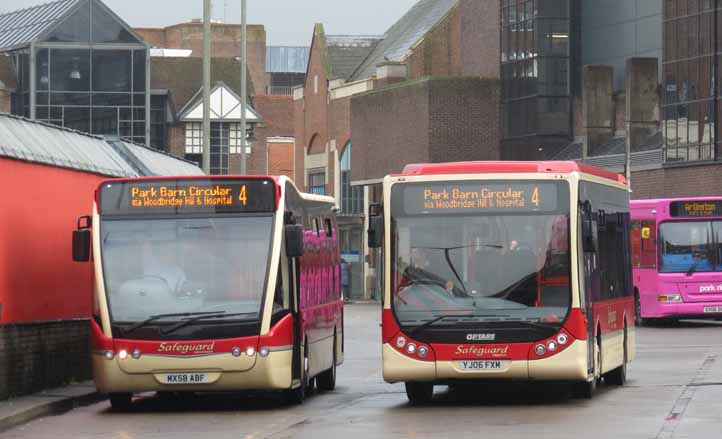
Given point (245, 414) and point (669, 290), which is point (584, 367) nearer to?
point (245, 414)

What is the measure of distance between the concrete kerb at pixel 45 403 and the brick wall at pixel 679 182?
39.4 m

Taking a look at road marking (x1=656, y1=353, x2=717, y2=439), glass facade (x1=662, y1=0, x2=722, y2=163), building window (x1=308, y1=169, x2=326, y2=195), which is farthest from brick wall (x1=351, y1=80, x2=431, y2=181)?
road marking (x1=656, y1=353, x2=717, y2=439)

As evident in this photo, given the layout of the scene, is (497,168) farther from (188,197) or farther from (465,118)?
(465,118)

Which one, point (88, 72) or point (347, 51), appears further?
point (347, 51)

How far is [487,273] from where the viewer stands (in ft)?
60.5

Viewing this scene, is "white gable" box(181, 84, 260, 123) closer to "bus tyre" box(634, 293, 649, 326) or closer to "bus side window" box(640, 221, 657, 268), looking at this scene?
"bus tyre" box(634, 293, 649, 326)

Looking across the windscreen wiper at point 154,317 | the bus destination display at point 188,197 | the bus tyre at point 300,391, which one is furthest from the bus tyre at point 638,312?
the windscreen wiper at point 154,317

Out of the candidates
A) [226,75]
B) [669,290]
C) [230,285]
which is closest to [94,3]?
[226,75]

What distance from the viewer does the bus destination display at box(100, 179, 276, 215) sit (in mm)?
19109

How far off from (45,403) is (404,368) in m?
3.98

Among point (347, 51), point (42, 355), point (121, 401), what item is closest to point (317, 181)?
point (347, 51)

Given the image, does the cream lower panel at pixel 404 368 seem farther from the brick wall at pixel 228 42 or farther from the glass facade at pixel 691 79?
the brick wall at pixel 228 42

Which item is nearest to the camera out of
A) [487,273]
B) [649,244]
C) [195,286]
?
[487,273]

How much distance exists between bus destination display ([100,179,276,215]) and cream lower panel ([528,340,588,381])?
11.0 feet
